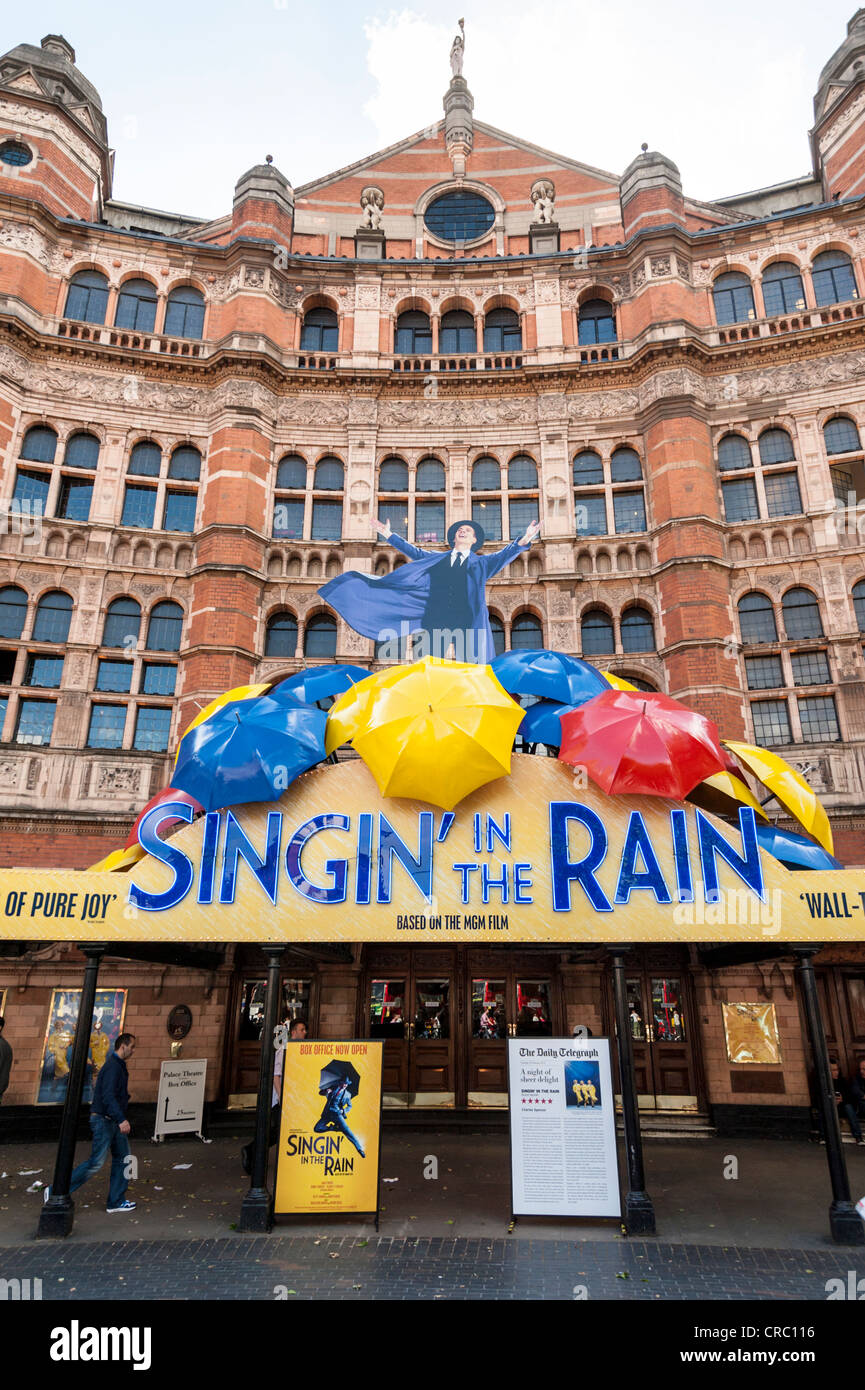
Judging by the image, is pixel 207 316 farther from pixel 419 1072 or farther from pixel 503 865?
pixel 419 1072

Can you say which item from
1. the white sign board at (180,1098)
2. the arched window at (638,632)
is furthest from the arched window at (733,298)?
the white sign board at (180,1098)

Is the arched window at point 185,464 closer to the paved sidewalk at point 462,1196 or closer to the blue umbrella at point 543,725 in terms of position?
the blue umbrella at point 543,725

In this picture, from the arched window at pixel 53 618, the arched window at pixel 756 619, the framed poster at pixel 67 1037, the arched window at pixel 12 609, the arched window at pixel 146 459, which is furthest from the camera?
the arched window at pixel 146 459

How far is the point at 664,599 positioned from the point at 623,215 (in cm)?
1311

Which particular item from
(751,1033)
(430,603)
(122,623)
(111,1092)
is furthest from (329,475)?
(751,1033)

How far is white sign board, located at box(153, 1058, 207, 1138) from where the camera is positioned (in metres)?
15.2

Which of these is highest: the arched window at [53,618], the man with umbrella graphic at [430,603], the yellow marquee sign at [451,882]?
the arched window at [53,618]

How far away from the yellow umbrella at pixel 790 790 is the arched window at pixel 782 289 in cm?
1528

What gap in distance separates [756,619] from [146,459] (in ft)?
55.3

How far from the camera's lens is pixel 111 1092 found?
1105cm

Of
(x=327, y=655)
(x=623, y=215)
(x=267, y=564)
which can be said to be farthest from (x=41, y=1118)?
(x=623, y=215)

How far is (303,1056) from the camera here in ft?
34.5

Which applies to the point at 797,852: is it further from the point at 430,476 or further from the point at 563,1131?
the point at 430,476

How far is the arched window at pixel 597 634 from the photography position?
68.6ft
